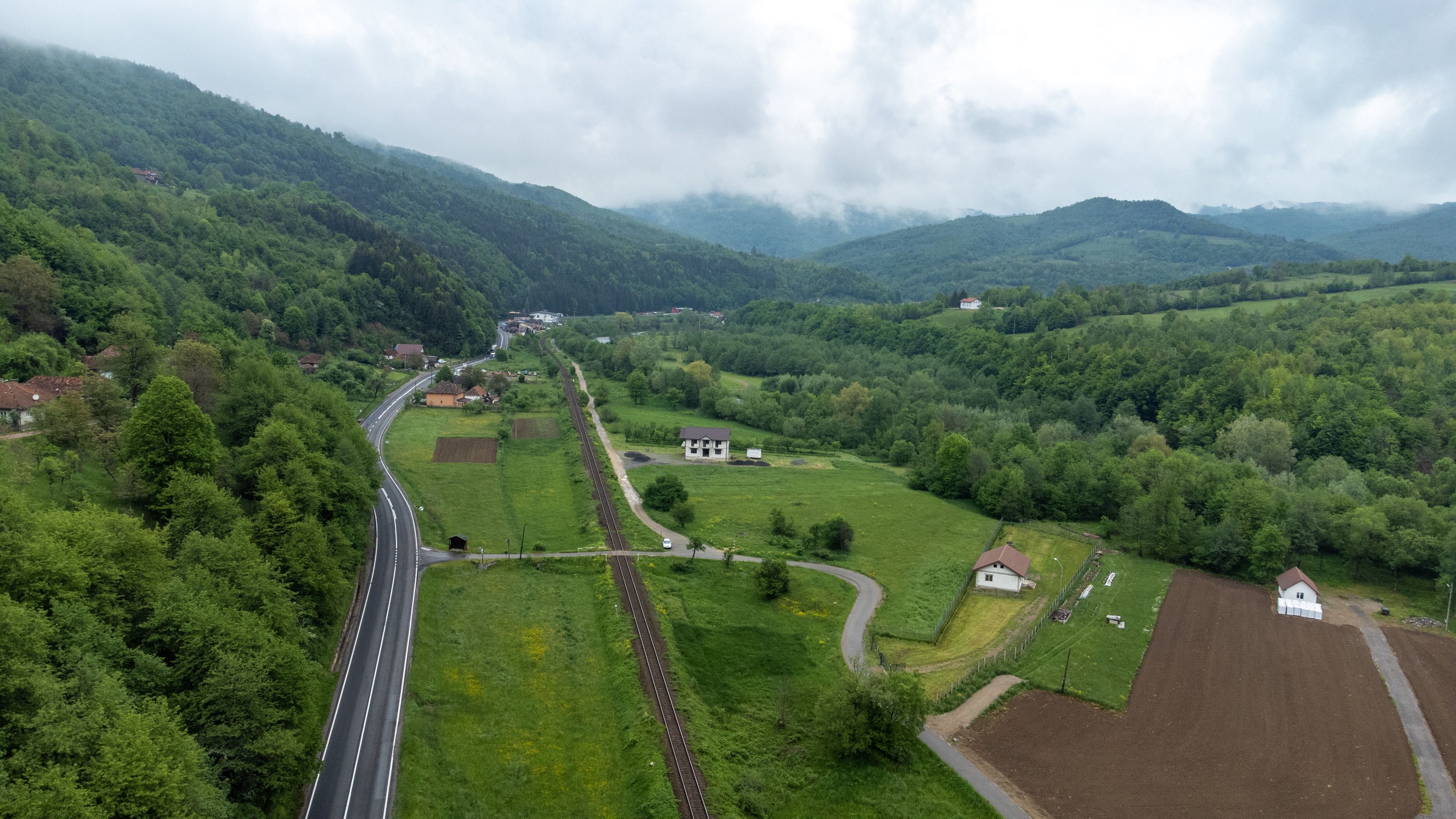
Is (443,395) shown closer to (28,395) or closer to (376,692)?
(28,395)

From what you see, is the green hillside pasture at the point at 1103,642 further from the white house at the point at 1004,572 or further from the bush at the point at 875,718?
the bush at the point at 875,718

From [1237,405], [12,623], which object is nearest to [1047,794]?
[12,623]

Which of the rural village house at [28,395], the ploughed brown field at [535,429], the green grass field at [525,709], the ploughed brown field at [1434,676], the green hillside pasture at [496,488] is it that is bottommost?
the ploughed brown field at [1434,676]

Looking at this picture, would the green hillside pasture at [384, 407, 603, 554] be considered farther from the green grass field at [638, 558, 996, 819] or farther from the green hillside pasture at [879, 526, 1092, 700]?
the green hillside pasture at [879, 526, 1092, 700]

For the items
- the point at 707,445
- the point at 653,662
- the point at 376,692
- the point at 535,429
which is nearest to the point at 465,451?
the point at 535,429

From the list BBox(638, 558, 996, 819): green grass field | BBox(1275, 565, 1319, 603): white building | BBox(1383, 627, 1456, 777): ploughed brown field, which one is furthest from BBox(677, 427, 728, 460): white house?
BBox(1383, 627, 1456, 777): ploughed brown field

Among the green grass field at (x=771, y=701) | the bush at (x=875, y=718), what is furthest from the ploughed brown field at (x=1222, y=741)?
the green grass field at (x=771, y=701)
